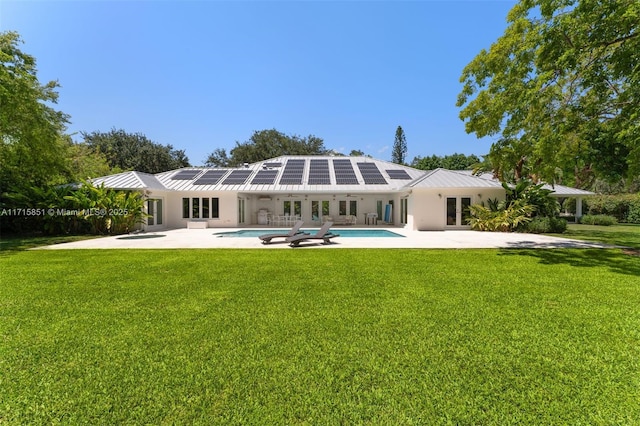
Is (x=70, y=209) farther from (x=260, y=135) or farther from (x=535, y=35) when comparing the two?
(x=260, y=135)

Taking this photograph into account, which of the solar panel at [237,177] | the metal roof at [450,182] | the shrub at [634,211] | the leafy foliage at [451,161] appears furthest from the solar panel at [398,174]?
the leafy foliage at [451,161]

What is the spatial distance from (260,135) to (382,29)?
37255 millimetres

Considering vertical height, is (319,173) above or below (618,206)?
above

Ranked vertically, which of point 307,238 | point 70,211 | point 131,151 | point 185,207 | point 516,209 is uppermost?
point 131,151

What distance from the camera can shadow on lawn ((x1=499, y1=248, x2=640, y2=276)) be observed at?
8.41m

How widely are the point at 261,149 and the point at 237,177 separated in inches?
1011

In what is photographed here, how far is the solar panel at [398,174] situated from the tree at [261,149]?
Answer: 1029 inches

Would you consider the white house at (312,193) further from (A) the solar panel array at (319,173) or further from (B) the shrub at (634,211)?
(B) the shrub at (634,211)

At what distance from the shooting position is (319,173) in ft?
87.2

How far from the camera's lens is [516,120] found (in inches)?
430

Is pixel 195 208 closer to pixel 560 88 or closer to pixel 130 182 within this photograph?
pixel 130 182

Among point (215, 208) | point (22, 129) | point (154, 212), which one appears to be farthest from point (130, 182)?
point (215, 208)

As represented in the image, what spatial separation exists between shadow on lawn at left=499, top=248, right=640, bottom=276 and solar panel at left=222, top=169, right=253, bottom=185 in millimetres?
18737

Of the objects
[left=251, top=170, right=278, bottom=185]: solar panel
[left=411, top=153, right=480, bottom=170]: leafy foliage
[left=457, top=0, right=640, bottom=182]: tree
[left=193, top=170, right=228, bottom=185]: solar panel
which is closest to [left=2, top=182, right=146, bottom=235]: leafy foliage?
[left=193, top=170, right=228, bottom=185]: solar panel
